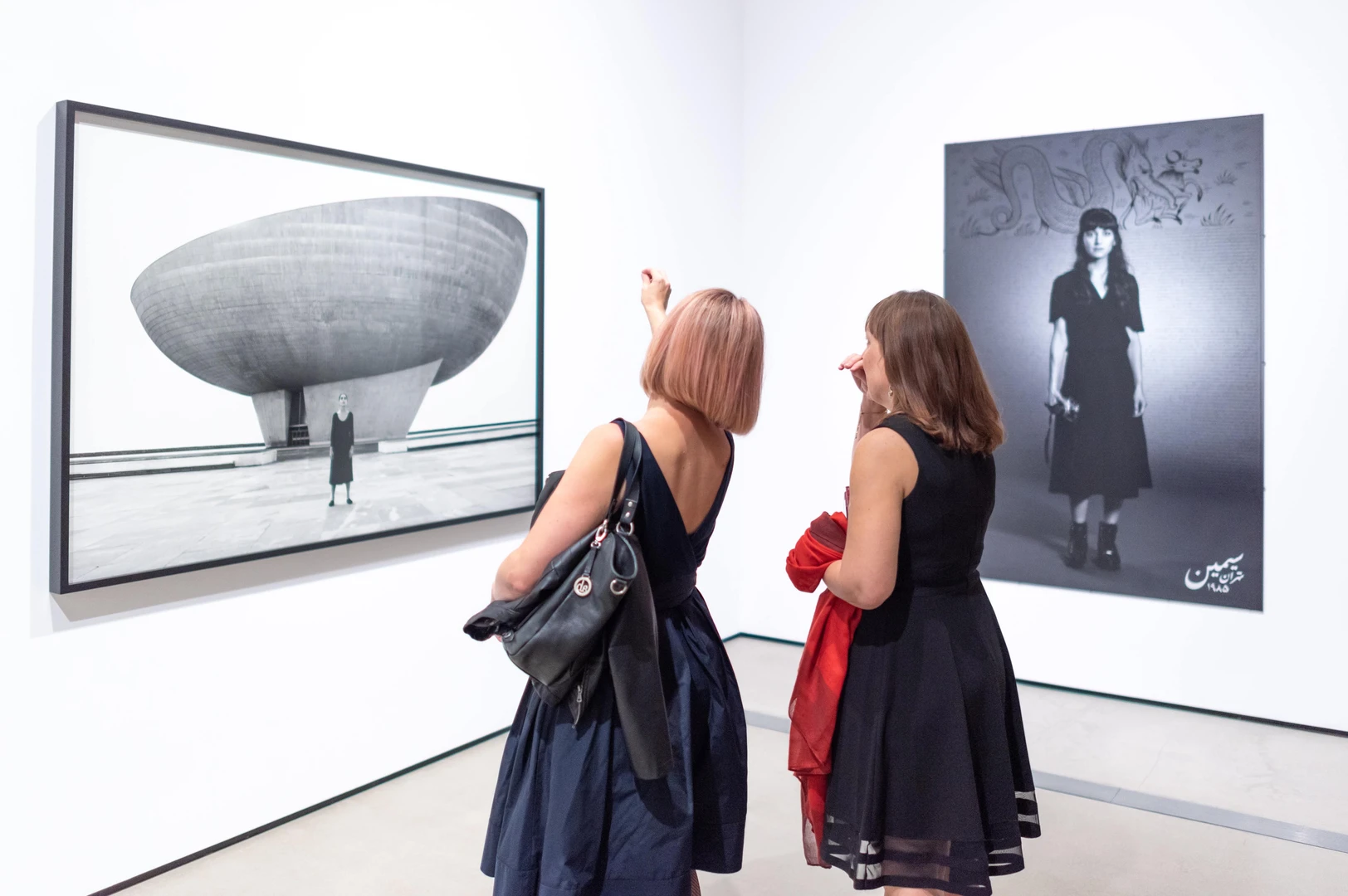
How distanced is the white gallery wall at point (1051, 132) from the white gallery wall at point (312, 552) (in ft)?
2.50

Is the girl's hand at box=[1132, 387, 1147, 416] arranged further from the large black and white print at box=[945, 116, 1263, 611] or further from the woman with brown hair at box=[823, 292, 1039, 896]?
the woman with brown hair at box=[823, 292, 1039, 896]

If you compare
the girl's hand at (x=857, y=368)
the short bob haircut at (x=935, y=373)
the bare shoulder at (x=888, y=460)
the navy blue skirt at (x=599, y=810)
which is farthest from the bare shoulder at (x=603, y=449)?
the girl's hand at (x=857, y=368)

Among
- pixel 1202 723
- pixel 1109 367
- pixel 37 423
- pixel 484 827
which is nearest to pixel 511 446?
pixel 484 827

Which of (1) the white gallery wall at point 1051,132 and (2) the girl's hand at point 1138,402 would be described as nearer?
(1) the white gallery wall at point 1051,132

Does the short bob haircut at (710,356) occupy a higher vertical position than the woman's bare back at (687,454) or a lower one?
higher

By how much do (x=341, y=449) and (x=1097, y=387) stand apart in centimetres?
305

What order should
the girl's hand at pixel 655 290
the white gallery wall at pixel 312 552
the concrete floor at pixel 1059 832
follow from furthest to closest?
the concrete floor at pixel 1059 832 → the white gallery wall at pixel 312 552 → the girl's hand at pixel 655 290

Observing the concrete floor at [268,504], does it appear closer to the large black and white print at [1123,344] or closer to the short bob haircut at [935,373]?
the short bob haircut at [935,373]

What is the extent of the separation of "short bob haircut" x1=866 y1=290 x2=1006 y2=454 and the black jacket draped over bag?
0.59 metres

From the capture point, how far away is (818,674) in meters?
2.02

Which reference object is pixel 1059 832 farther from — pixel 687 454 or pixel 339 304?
pixel 339 304

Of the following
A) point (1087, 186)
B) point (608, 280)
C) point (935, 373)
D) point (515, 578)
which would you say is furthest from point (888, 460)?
point (1087, 186)

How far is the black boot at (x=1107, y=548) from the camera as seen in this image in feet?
13.6

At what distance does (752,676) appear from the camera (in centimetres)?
446
